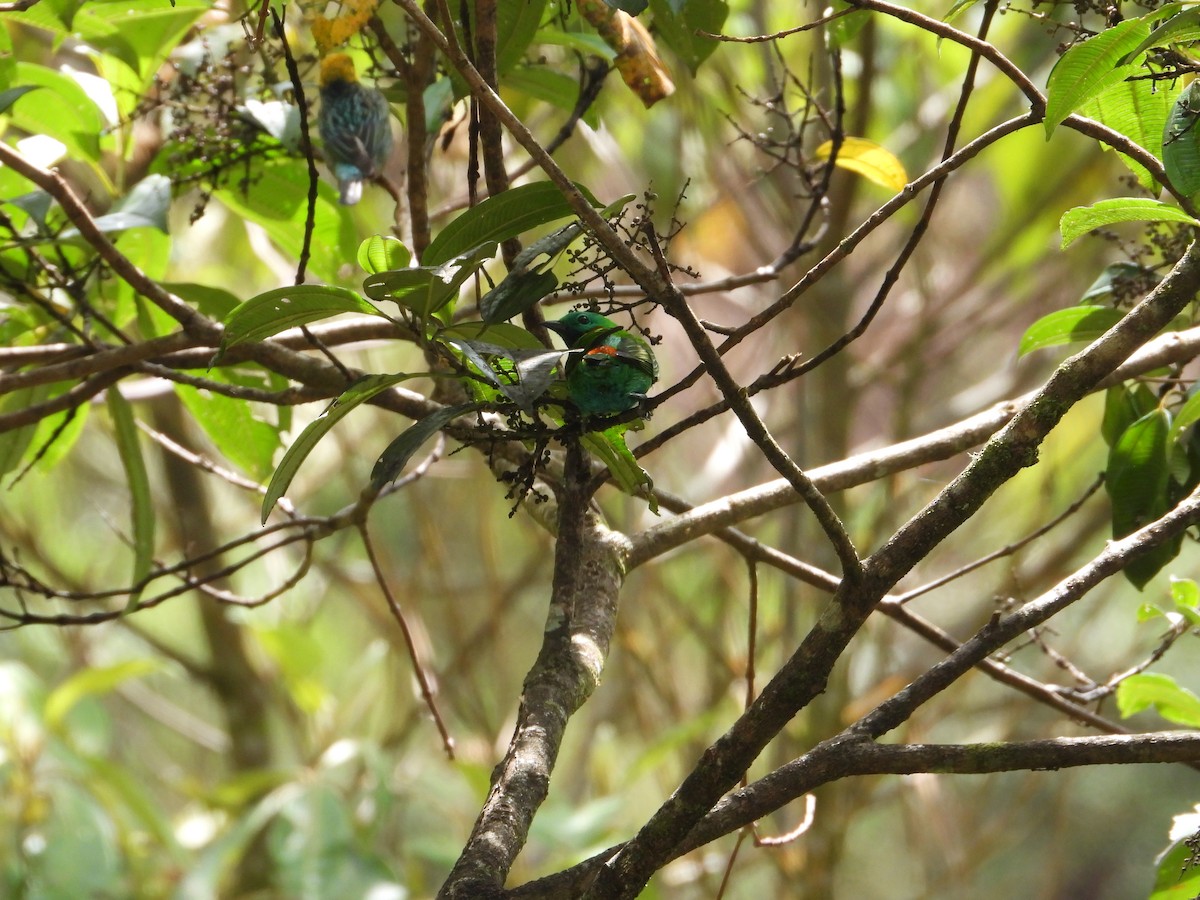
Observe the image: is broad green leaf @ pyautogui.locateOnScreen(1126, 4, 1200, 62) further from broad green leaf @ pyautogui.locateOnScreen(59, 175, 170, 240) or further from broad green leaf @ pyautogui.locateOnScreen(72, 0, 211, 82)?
broad green leaf @ pyautogui.locateOnScreen(72, 0, 211, 82)

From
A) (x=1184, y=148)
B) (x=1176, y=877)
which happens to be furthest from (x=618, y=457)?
(x=1176, y=877)

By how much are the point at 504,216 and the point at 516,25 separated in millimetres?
371

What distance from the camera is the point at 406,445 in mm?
837

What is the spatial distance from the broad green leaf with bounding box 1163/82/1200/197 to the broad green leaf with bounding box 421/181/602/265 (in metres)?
0.53

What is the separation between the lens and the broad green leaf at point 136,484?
1394 millimetres

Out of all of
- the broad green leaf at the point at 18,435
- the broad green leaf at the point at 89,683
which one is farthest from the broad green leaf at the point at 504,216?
the broad green leaf at the point at 89,683

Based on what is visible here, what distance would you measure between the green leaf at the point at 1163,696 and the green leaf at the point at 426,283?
2.85ft

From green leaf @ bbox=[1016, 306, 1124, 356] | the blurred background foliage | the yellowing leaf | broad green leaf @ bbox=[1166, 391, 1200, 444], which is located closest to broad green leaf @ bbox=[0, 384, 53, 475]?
the blurred background foliage

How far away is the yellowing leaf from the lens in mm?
1298

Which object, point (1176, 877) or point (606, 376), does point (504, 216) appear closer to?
point (606, 376)

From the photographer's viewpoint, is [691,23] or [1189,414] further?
[691,23]

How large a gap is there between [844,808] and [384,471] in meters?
2.33

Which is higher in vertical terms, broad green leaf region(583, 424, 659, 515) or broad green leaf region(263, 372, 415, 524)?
broad green leaf region(263, 372, 415, 524)

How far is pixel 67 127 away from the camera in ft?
4.69
